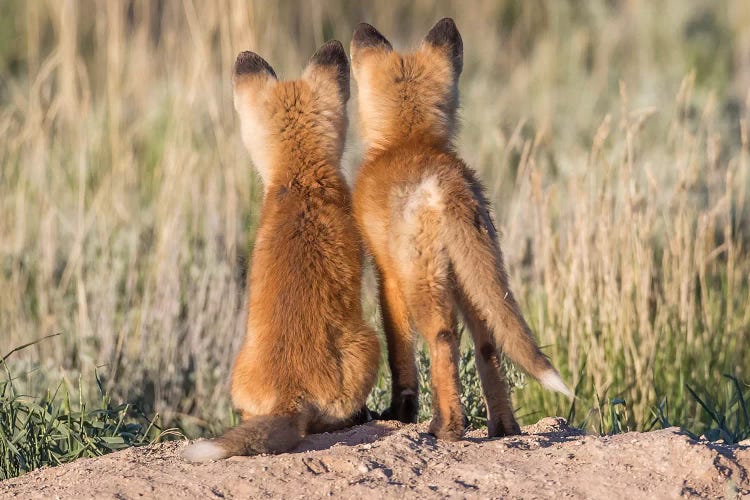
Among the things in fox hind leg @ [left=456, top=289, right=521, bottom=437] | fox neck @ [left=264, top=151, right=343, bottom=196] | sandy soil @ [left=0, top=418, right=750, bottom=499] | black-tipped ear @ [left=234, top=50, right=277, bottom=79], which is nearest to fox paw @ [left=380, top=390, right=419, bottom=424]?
fox hind leg @ [left=456, top=289, right=521, bottom=437]

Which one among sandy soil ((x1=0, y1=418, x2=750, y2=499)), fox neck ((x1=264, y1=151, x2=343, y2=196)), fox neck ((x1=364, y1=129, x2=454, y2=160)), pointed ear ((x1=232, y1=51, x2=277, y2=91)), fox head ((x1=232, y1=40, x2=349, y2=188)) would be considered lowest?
sandy soil ((x1=0, y1=418, x2=750, y2=499))

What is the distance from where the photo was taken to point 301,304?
173 inches

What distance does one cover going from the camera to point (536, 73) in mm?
12719

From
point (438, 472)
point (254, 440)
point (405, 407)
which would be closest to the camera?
point (438, 472)

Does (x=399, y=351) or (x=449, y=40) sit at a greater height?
(x=449, y=40)

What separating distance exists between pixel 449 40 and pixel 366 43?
0.38 meters

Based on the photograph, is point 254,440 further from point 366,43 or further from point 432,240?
point 366,43

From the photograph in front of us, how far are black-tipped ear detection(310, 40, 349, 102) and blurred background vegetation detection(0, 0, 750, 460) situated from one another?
740 mm

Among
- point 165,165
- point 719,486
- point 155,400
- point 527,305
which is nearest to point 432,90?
point 719,486

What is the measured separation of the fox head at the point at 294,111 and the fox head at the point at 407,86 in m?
0.12

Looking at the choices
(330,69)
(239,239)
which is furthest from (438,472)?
(239,239)

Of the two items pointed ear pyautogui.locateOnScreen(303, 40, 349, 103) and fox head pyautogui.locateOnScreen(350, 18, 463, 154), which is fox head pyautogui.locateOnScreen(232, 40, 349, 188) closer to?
pointed ear pyautogui.locateOnScreen(303, 40, 349, 103)

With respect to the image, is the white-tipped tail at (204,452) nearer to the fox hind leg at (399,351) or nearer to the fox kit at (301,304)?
the fox kit at (301,304)

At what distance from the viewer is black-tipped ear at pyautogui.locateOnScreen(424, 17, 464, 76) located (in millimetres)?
4977
